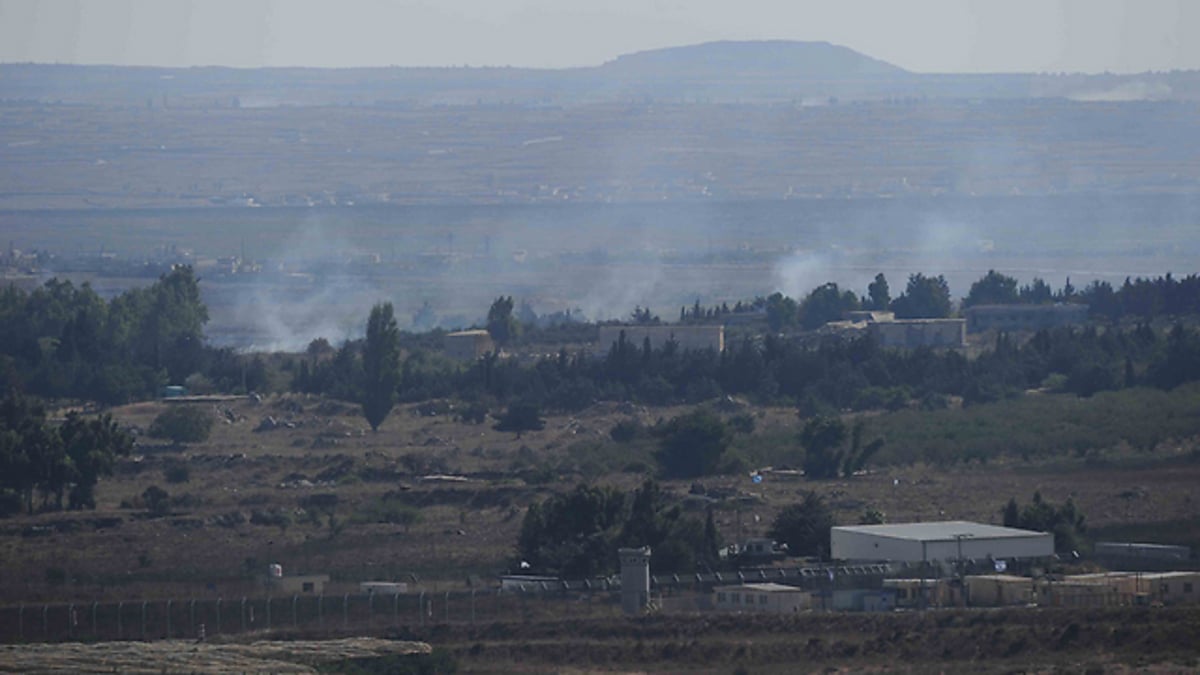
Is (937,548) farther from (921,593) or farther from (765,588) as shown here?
(765,588)

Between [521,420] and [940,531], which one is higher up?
[521,420]

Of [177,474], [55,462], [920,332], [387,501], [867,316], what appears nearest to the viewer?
[387,501]

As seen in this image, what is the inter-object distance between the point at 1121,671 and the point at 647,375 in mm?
40328

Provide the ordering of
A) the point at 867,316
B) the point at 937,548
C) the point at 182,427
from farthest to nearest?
the point at 867,316 < the point at 182,427 < the point at 937,548

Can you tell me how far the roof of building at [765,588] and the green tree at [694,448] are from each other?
629 inches

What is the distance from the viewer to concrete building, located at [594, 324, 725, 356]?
266 feet

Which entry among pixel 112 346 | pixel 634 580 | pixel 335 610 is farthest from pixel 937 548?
pixel 112 346

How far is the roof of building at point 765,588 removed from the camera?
37.5 meters

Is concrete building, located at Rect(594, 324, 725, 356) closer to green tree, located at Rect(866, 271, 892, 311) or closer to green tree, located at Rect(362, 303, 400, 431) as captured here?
green tree, located at Rect(866, 271, 892, 311)

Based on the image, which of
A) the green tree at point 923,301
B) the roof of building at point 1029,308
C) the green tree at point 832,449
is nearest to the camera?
the green tree at point 832,449

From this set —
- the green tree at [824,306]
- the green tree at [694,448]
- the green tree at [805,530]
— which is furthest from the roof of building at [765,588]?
the green tree at [824,306]

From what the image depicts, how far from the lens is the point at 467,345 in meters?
83.8

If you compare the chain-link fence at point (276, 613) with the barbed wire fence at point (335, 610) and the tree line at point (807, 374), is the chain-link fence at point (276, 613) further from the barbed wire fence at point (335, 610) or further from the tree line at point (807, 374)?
the tree line at point (807, 374)

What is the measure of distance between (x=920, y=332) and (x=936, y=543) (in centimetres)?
4317
